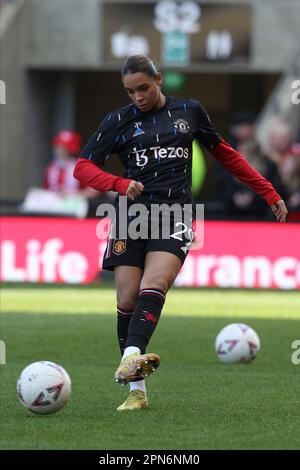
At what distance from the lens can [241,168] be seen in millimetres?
8461

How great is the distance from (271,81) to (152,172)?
20002 mm

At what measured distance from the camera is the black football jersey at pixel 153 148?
8000 mm

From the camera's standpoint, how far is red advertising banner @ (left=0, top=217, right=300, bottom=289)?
725 inches

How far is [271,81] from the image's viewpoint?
2762 cm

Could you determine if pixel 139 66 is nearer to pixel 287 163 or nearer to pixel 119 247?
pixel 119 247

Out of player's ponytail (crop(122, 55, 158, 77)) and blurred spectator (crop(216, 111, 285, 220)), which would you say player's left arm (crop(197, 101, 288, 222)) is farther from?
blurred spectator (crop(216, 111, 285, 220))

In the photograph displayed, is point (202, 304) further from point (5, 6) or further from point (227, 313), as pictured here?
point (5, 6)

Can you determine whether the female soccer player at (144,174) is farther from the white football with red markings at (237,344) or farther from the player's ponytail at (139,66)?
the white football with red markings at (237,344)

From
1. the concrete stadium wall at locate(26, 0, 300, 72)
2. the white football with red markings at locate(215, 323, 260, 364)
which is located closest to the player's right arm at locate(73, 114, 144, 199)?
the white football with red markings at locate(215, 323, 260, 364)

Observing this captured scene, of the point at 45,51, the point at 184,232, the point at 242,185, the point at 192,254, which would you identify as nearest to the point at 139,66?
the point at 184,232

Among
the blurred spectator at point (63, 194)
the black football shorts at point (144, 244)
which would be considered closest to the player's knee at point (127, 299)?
the black football shorts at point (144, 244)

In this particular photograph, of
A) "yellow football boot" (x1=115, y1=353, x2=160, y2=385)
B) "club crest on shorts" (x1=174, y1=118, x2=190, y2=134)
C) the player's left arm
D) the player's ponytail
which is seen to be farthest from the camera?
the player's left arm

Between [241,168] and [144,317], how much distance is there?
1319mm

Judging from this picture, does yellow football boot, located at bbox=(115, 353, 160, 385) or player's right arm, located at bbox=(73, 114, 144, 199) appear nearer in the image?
yellow football boot, located at bbox=(115, 353, 160, 385)
